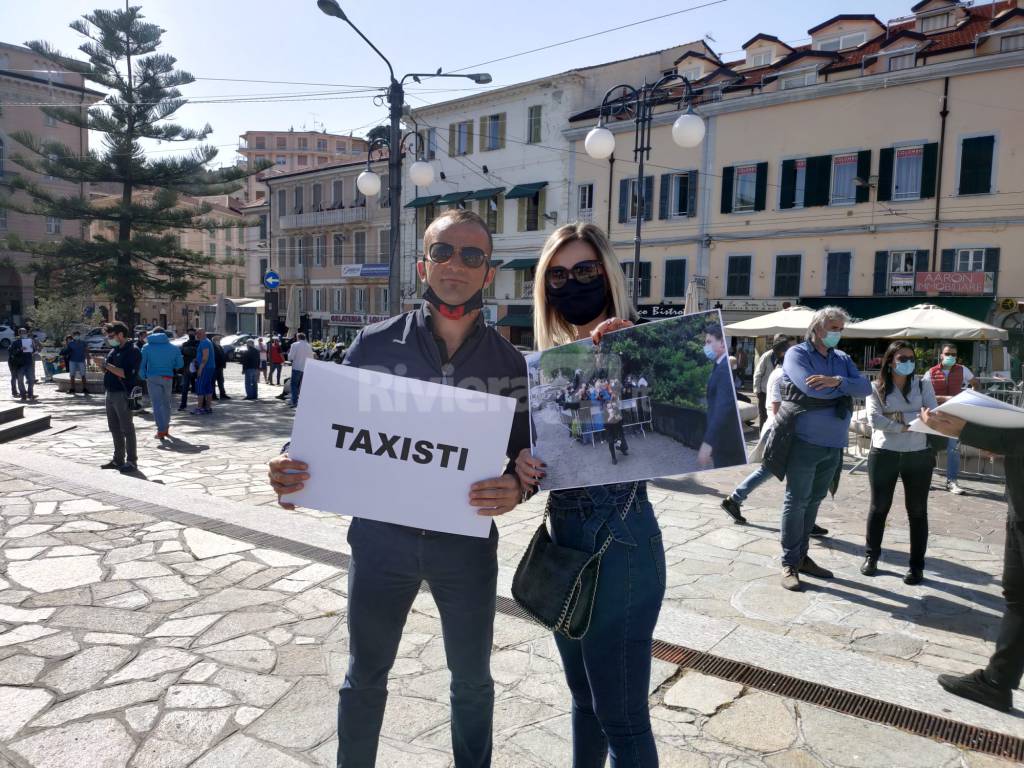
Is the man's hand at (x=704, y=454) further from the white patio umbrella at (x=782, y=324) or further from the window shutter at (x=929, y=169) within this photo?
the window shutter at (x=929, y=169)

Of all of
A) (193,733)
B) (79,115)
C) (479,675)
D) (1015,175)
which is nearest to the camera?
(479,675)

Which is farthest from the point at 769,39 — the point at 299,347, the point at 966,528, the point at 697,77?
the point at 966,528

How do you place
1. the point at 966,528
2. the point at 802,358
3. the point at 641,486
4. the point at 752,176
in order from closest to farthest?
the point at 641,486 < the point at 802,358 < the point at 966,528 < the point at 752,176

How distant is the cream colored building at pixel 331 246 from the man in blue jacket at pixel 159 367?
91.6ft

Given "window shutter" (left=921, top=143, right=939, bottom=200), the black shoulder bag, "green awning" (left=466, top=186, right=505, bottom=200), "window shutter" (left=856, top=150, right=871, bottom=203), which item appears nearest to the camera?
the black shoulder bag

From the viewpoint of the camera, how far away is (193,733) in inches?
111

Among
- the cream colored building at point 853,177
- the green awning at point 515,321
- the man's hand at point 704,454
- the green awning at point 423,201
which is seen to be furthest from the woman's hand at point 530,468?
the green awning at point 423,201

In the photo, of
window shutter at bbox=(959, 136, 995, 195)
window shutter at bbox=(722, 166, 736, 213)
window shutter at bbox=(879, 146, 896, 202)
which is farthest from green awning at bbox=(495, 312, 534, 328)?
window shutter at bbox=(959, 136, 995, 195)

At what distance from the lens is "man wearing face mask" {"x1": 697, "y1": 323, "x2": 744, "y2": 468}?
1.85 meters

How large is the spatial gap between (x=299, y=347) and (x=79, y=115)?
600 inches

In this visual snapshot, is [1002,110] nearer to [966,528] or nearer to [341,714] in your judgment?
[966,528]

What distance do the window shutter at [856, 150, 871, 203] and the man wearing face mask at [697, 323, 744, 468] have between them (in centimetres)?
2374

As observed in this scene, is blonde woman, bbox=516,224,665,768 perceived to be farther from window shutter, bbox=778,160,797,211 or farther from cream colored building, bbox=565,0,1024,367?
window shutter, bbox=778,160,797,211

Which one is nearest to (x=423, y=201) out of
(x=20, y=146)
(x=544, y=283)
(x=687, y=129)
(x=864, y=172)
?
(x=864, y=172)
